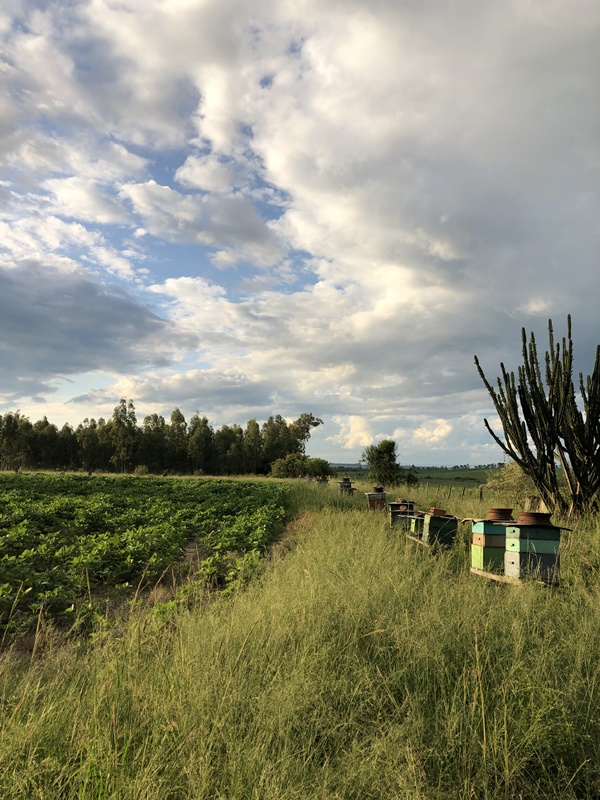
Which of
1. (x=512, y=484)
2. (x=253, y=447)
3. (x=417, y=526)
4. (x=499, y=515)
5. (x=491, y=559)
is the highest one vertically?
(x=253, y=447)

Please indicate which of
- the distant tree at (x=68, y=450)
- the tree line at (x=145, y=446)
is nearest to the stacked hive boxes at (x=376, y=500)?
the tree line at (x=145, y=446)

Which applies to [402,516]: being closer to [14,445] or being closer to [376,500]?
[376,500]

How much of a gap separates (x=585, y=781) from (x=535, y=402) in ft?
32.0

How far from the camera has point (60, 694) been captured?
371cm

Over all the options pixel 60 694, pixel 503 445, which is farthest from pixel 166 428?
pixel 60 694

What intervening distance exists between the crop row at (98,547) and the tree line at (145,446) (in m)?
52.4

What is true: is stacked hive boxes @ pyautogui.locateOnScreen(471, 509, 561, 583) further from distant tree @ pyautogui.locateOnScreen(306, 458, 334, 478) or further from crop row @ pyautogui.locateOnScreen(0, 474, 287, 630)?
distant tree @ pyautogui.locateOnScreen(306, 458, 334, 478)

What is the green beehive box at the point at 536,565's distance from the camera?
20.6 ft

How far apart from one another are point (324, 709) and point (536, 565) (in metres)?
4.35

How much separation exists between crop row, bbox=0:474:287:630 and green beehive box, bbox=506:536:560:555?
367 cm

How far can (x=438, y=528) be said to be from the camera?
8.87m

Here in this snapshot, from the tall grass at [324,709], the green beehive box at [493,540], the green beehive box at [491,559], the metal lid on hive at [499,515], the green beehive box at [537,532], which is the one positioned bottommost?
the tall grass at [324,709]

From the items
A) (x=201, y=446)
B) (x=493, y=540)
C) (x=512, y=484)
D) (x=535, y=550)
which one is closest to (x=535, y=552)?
(x=535, y=550)

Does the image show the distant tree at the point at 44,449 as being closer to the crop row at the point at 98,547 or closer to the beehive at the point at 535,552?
the crop row at the point at 98,547
